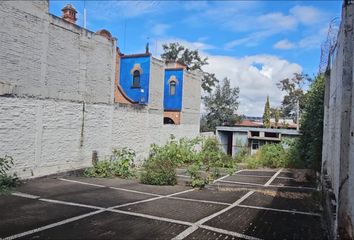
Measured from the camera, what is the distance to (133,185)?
37.7 ft

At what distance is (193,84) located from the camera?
26.0 metres

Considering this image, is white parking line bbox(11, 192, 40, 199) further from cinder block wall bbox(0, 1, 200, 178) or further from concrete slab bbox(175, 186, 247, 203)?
concrete slab bbox(175, 186, 247, 203)

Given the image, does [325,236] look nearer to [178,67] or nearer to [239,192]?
[239,192]

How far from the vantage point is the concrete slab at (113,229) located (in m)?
5.53

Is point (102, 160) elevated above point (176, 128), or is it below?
below

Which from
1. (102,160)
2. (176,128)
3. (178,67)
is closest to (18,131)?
(102,160)

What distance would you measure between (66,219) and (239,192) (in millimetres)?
5759

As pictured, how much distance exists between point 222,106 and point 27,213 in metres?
32.3

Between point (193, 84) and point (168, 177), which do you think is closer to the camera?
point (168, 177)

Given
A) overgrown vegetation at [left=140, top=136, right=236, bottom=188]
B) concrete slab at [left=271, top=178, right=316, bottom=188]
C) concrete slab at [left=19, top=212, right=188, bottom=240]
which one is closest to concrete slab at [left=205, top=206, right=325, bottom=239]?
concrete slab at [left=19, top=212, right=188, bottom=240]

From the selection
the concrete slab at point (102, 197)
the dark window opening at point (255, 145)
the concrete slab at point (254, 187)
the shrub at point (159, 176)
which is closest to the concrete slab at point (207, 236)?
the concrete slab at point (102, 197)

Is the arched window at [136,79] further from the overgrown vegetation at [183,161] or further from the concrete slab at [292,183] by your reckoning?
the concrete slab at [292,183]

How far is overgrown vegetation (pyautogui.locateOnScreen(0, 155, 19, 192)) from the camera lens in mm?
9359

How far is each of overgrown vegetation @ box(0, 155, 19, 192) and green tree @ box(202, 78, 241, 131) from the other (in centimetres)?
2782
